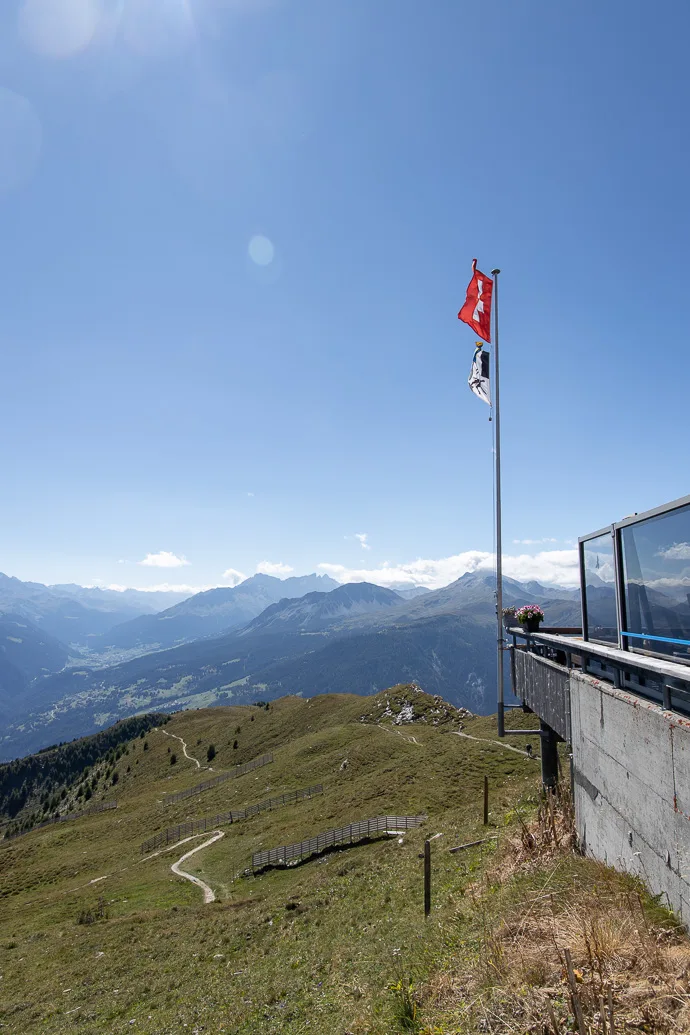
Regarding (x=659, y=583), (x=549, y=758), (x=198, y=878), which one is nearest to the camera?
(x=659, y=583)

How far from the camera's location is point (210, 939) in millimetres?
19875

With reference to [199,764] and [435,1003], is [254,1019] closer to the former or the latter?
[435,1003]

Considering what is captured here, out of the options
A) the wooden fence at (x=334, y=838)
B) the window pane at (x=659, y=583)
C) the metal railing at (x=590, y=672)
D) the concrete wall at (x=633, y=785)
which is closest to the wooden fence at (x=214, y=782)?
the wooden fence at (x=334, y=838)

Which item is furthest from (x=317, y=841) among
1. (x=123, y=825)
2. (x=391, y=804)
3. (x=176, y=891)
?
Answer: (x=123, y=825)

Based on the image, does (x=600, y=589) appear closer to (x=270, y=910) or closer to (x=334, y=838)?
(x=270, y=910)

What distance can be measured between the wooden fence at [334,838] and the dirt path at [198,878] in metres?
3.09

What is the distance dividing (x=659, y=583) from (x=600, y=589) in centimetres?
281

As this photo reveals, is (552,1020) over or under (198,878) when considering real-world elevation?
over

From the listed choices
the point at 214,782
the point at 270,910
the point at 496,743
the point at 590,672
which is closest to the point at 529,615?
the point at 590,672

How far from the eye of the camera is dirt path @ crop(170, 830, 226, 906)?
28.5m

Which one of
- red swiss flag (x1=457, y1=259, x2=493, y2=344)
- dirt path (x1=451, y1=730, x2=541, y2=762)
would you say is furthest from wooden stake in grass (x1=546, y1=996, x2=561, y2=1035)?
dirt path (x1=451, y1=730, x2=541, y2=762)

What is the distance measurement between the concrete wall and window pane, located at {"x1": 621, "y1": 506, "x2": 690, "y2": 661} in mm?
1131

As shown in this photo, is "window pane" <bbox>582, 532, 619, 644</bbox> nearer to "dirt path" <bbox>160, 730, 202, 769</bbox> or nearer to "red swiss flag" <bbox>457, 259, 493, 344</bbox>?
"red swiss flag" <bbox>457, 259, 493, 344</bbox>

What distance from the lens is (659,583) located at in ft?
28.9
